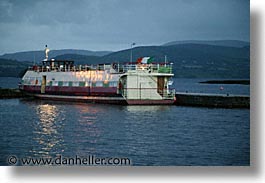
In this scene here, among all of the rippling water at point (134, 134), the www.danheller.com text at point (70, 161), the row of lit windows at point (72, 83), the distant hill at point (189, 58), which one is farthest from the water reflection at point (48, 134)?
the distant hill at point (189, 58)

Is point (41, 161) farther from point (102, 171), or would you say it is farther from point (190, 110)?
point (190, 110)

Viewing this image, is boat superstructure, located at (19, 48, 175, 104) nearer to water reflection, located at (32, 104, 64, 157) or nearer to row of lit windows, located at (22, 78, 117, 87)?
row of lit windows, located at (22, 78, 117, 87)

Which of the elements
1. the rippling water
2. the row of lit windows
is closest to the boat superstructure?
the row of lit windows

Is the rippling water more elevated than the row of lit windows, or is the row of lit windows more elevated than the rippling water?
the row of lit windows

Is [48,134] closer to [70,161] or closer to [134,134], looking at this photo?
[134,134]

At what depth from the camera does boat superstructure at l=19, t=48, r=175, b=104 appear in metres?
22.0

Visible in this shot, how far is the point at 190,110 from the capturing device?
21.6 meters

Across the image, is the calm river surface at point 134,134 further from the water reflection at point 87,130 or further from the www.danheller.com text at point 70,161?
the www.danheller.com text at point 70,161

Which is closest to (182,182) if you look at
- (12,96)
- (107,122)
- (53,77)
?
(107,122)

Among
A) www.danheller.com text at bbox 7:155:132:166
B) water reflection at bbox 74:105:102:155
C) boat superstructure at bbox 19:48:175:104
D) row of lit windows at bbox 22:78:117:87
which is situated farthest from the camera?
row of lit windows at bbox 22:78:117:87

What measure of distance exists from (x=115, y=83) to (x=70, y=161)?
12896 millimetres

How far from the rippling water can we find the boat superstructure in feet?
4.07

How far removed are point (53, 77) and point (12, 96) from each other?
18.5ft

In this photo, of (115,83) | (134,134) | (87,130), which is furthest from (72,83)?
(134,134)
